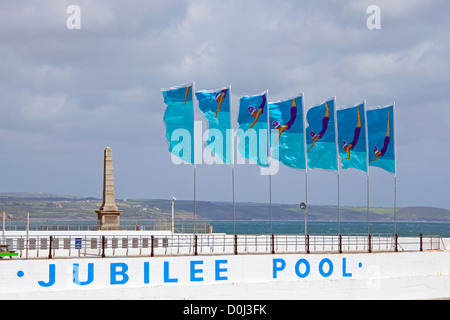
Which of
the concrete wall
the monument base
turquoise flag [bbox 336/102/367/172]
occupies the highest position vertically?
turquoise flag [bbox 336/102/367/172]

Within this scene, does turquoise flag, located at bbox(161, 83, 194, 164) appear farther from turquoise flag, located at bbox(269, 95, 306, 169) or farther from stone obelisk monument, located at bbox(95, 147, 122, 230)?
stone obelisk monument, located at bbox(95, 147, 122, 230)

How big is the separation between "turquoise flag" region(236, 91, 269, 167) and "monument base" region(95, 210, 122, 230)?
15155 millimetres

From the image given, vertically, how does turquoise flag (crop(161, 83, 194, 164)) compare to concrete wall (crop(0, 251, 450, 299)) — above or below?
above

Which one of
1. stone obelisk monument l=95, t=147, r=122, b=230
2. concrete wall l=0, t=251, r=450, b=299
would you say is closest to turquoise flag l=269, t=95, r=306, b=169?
concrete wall l=0, t=251, r=450, b=299

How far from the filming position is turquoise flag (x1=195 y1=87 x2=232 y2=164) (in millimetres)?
38500

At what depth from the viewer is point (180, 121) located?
3866cm

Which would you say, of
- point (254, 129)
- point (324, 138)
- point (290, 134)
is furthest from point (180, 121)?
point (324, 138)

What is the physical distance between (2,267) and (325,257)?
52.4 feet

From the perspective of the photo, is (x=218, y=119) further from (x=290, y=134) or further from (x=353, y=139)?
(x=353, y=139)

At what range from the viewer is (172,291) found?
1289 inches
